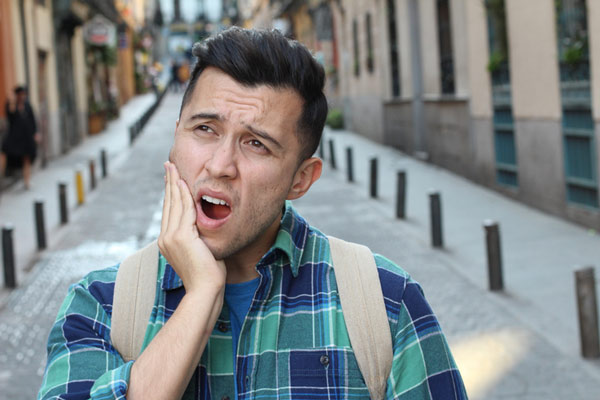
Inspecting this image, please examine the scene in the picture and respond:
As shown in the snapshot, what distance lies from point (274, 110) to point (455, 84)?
15471mm

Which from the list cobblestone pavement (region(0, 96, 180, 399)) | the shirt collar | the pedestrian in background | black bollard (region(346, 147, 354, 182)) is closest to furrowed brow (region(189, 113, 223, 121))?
the shirt collar

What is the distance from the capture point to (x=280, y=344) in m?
1.75

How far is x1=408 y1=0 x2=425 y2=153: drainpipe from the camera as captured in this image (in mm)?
20172

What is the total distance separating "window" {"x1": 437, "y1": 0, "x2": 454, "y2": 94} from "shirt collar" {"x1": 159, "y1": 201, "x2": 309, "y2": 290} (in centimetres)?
1572

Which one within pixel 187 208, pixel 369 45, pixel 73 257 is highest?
pixel 369 45

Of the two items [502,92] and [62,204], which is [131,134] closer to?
[62,204]

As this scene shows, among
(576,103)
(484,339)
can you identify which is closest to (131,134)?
(576,103)

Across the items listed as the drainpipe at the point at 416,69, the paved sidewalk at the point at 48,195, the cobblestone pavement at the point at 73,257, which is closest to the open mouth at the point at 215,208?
the cobblestone pavement at the point at 73,257

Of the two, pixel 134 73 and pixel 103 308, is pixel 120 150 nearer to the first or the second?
pixel 103 308

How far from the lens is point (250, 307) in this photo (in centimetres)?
177

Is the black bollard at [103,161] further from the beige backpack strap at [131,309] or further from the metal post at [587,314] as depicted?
the beige backpack strap at [131,309]

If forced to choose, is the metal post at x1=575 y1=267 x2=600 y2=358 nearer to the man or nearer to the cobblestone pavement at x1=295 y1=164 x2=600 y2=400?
the cobblestone pavement at x1=295 y1=164 x2=600 y2=400

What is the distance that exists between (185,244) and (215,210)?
0.36ft

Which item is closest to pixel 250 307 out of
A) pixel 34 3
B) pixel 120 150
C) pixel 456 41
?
pixel 456 41
